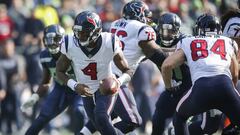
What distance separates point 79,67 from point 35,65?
17.5 feet

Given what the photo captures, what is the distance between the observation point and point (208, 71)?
862 centimetres

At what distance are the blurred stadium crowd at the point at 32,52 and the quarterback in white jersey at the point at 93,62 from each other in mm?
4094

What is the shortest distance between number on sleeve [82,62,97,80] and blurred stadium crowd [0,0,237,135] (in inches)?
161

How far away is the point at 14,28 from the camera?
15.4 m

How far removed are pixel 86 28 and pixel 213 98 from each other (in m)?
1.48

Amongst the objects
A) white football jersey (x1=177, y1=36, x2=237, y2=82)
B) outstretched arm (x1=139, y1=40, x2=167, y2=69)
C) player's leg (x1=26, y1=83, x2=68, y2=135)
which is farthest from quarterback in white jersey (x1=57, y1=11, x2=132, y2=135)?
player's leg (x1=26, y1=83, x2=68, y2=135)

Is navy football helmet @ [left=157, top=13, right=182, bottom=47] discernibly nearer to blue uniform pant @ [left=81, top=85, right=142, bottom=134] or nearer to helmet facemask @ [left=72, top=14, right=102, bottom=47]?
blue uniform pant @ [left=81, top=85, right=142, bottom=134]

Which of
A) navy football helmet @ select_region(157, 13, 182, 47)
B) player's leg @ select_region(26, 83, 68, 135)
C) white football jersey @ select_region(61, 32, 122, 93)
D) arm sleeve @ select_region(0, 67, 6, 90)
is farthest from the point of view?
arm sleeve @ select_region(0, 67, 6, 90)

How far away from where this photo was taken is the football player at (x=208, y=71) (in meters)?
8.48

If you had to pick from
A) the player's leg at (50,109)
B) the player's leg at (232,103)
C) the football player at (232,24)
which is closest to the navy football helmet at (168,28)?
the football player at (232,24)

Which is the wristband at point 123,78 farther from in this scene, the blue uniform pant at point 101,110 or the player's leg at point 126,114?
the player's leg at point 126,114

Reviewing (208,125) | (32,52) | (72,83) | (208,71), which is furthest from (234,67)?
(32,52)

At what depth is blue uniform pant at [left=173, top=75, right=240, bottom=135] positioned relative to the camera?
333 inches

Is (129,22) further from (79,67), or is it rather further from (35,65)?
(35,65)
